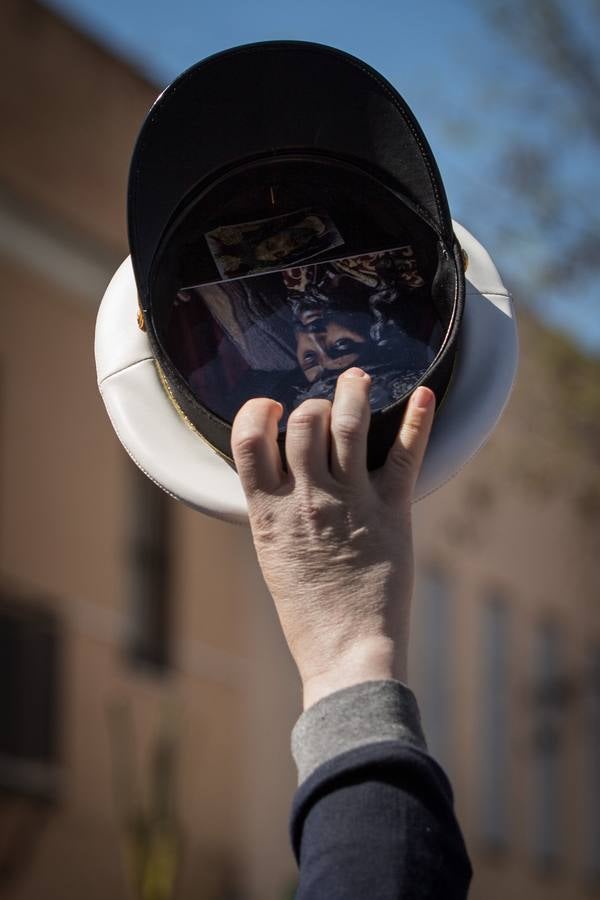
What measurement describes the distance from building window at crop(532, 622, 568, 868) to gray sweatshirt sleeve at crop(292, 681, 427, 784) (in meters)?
16.6

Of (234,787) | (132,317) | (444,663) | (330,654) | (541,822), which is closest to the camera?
(330,654)

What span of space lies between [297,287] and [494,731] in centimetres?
1666

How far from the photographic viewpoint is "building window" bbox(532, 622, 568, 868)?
18266mm

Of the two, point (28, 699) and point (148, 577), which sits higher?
point (148, 577)

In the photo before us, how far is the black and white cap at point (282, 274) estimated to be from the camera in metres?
1.69

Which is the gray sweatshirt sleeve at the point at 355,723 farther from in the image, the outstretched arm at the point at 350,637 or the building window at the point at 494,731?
the building window at the point at 494,731

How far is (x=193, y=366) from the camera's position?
171cm

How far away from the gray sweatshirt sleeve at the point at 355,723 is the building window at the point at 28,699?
982 cm

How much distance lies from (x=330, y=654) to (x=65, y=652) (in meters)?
10.6

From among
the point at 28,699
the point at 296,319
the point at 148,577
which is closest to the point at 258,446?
the point at 296,319

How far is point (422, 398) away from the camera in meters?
1.52

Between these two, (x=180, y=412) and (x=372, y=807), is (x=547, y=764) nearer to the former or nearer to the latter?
(x=180, y=412)

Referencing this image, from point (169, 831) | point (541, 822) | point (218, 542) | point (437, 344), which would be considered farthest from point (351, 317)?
point (541, 822)

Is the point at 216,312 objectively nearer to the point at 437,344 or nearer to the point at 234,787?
the point at 437,344
